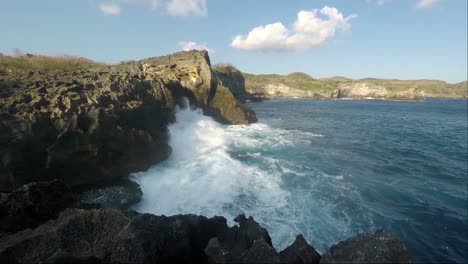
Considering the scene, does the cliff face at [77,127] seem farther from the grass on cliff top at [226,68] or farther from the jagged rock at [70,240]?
the grass on cliff top at [226,68]

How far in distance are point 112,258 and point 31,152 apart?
1237cm

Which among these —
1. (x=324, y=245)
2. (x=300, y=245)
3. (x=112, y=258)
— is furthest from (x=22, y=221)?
(x=324, y=245)

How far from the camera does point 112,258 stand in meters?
4.85

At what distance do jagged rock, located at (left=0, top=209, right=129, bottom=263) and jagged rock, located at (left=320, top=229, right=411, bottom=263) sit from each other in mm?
4046

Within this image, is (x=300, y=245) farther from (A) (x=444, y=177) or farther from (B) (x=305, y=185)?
(A) (x=444, y=177)

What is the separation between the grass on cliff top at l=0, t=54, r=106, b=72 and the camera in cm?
2531

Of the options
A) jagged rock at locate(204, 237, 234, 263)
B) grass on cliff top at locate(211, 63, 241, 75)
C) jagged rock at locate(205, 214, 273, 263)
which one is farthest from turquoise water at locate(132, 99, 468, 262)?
grass on cliff top at locate(211, 63, 241, 75)

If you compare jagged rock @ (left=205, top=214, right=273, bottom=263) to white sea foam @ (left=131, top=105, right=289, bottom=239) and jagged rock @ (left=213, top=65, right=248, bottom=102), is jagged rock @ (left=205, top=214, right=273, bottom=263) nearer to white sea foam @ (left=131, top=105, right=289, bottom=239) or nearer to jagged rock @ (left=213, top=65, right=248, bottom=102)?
white sea foam @ (left=131, top=105, right=289, bottom=239)

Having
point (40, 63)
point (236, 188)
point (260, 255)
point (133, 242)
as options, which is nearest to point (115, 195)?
point (236, 188)

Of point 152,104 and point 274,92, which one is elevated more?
point 152,104


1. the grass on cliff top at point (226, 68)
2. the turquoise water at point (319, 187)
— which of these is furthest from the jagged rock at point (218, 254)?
the grass on cliff top at point (226, 68)

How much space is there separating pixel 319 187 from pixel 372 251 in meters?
13.1

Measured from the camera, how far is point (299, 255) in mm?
5773

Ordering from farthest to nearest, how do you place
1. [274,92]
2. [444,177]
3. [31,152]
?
[274,92] < [444,177] < [31,152]
